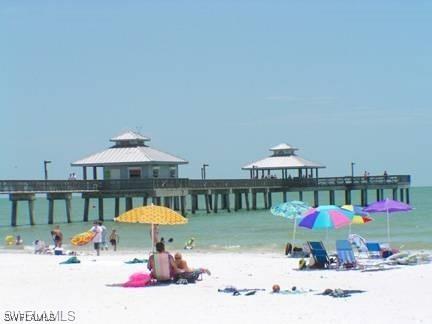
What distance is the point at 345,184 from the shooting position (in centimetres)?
5969

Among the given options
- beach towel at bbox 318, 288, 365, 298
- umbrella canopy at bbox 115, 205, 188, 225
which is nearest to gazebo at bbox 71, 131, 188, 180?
umbrella canopy at bbox 115, 205, 188, 225

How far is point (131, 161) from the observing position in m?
49.5

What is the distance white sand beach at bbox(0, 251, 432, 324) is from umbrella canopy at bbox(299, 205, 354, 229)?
101 cm

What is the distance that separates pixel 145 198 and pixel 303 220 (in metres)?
30.7

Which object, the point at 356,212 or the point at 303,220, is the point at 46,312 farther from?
the point at 356,212

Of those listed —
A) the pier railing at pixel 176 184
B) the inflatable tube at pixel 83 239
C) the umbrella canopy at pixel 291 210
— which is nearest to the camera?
the umbrella canopy at pixel 291 210

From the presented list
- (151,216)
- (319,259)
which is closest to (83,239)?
(151,216)

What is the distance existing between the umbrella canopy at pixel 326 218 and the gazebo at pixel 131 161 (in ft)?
105

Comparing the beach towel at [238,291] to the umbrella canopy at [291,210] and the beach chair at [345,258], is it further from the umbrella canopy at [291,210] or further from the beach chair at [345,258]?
the umbrella canopy at [291,210]

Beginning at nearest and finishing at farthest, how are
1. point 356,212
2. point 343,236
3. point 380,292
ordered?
point 380,292 → point 356,212 → point 343,236

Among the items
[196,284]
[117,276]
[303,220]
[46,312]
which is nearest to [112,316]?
[46,312]

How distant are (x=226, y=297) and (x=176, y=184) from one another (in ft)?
123

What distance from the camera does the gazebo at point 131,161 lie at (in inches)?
1969

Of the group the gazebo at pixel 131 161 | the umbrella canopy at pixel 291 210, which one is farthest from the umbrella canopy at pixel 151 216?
the gazebo at pixel 131 161
